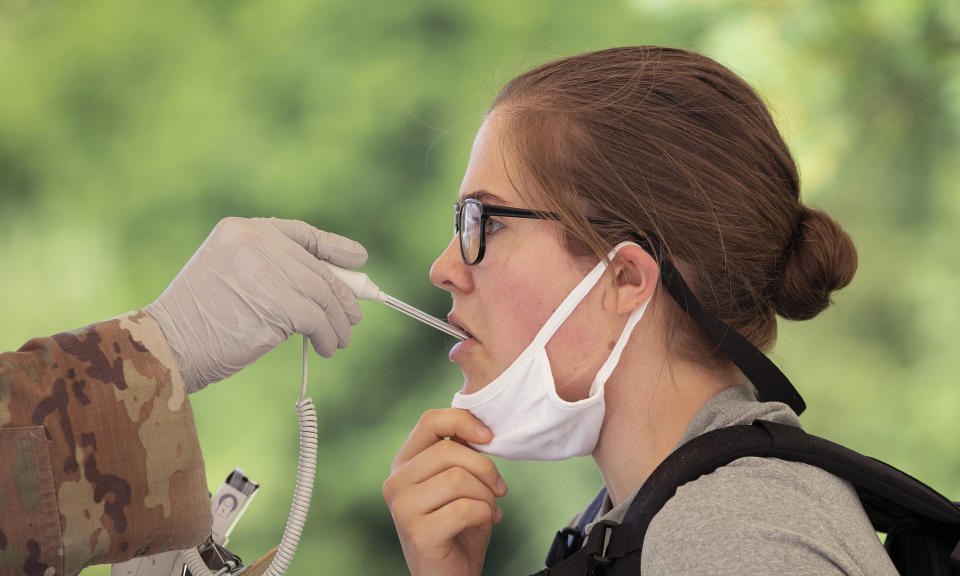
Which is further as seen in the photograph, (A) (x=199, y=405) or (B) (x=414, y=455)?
(A) (x=199, y=405)

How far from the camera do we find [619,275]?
4.00 ft

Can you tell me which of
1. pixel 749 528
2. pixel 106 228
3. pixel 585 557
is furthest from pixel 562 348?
pixel 106 228

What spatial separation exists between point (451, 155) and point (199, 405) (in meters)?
0.87

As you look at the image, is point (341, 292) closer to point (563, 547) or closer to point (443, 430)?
point (443, 430)

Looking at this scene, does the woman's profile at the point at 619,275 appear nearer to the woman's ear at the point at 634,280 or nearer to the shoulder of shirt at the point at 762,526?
the woman's ear at the point at 634,280

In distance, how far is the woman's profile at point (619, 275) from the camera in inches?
47.4

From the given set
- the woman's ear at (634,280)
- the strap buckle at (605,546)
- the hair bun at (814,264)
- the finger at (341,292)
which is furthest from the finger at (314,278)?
the hair bun at (814,264)

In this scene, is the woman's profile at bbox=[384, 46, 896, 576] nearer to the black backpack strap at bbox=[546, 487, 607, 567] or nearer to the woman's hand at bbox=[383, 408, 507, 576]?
the woman's hand at bbox=[383, 408, 507, 576]

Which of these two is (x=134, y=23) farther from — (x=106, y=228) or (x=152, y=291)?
(x=152, y=291)

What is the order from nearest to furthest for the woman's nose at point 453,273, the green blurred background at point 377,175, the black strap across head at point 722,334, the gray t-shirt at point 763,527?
the gray t-shirt at point 763,527 < the black strap across head at point 722,334 < the woman's nose at point 453,273 < the green blurred background at point 377,175

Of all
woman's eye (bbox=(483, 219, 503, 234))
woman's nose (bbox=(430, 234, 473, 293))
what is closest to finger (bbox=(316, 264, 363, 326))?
woman's nose (bbox=(430, 234, 473, 293))

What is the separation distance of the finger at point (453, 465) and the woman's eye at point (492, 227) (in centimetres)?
32

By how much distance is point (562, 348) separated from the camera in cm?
121

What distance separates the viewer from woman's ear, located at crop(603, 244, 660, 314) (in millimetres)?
1194
